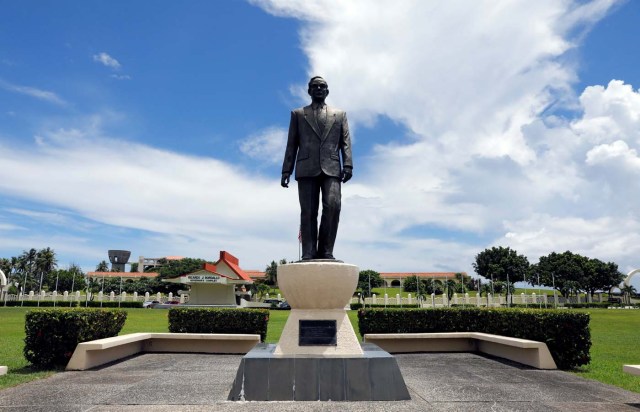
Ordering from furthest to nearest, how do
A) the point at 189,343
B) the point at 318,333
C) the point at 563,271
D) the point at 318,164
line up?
the point at 563,271 < the point at 189,343 < the point at 318,164 < the point at 318,333

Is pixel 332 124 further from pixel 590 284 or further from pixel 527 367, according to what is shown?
pixel 590 284

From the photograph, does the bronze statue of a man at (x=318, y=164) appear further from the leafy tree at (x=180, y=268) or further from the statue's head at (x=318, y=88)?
the leafy tree at (x=180, y=268)

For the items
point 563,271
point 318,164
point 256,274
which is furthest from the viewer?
point 256,274

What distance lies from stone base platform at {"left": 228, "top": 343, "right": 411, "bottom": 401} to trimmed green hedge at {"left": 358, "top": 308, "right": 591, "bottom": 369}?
501 cm

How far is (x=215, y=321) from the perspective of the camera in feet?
39.4

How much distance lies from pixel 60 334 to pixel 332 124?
652 centimetres

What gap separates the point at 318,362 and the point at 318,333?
30.0 inches

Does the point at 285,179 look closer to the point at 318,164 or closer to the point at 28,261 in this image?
the point at 318,164

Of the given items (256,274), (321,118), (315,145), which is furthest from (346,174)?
(256,274)

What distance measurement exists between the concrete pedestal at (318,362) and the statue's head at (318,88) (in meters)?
3.10

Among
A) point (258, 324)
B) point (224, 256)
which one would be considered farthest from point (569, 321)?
point (224, 256)

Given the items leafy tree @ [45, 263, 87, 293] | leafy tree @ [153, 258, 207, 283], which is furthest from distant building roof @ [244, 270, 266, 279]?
leafy tree @ [45, 263, 87, 293]

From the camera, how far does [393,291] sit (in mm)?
94562

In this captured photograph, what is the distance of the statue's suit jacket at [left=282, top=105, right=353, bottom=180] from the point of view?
7.63 metres
